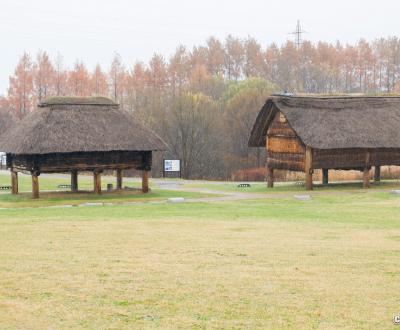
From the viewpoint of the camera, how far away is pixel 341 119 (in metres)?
44.0

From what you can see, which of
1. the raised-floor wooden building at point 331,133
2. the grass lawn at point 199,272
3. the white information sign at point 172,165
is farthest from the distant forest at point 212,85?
the grass lawn at point 199,272

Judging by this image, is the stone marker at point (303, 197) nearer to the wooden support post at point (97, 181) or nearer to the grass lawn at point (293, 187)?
the grass lawn at point (293, 187)

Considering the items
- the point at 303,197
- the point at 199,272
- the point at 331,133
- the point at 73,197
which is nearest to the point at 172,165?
the point at 73,197

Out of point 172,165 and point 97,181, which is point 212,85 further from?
point 97,181

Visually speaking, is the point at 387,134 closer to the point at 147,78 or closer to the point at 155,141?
the point at 155,141

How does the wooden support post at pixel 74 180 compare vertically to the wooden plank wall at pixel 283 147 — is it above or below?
below

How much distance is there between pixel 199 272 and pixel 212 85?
89.1 m

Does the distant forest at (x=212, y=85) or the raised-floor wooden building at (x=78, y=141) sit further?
the distant forest at (x=212, y=85)

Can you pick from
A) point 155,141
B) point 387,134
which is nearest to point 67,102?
point 155,141

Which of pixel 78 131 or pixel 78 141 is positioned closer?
pixel 78 141

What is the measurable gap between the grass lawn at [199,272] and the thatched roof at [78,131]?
11399 mm

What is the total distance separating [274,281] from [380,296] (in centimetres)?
224

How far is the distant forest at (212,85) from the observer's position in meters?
79.2

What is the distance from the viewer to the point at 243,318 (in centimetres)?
1274
